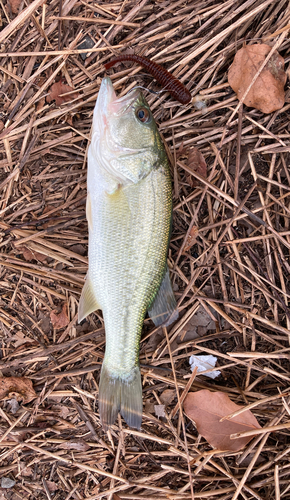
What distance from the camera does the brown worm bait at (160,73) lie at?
2994mm

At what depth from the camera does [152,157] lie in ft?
9.16

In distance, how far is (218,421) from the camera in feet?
9.53

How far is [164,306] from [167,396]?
0.95m

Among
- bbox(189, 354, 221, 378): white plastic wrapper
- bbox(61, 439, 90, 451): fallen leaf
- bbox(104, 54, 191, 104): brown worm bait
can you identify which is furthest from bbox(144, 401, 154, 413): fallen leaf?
bbox(104, 54, 191, 104): brown worm bait

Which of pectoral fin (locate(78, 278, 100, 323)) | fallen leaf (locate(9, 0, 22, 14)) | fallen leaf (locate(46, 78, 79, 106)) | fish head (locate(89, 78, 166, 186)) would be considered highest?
fallen leaf (locate(9, 0, 22, 14))

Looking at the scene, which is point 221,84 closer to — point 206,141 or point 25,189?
point 206,141

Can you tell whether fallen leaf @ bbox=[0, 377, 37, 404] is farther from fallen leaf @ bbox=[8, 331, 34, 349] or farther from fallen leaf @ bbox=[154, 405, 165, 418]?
fallen leaf @ bbox=[154, 405, 165, 418]

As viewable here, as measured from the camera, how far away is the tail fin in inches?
115

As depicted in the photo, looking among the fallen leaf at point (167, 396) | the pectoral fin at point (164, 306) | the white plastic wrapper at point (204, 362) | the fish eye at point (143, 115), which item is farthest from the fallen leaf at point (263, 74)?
the fallen leaf at point (167, 396)

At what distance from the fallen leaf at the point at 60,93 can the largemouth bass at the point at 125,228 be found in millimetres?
596

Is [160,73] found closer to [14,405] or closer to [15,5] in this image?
[15,5]

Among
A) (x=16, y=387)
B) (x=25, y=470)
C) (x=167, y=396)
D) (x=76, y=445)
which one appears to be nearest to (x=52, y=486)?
(x=25, y=470)

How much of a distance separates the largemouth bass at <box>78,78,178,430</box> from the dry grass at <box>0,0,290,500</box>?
0.35 meters

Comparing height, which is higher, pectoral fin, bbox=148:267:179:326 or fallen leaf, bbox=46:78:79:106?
fallen leaf, bbox=46:78:79:106
